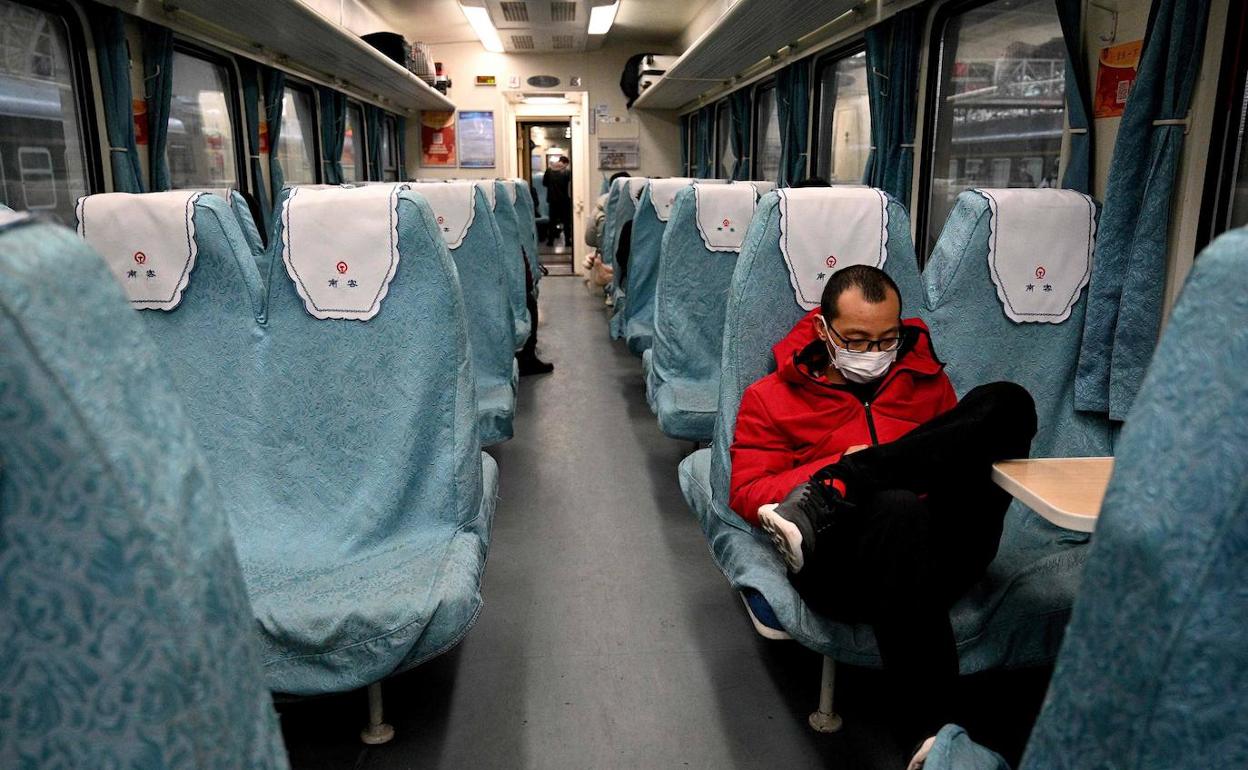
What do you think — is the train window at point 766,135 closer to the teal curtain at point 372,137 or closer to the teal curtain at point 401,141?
the teal curtain at point 372,137

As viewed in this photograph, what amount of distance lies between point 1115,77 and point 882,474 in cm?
202

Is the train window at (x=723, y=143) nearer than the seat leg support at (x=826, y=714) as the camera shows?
No

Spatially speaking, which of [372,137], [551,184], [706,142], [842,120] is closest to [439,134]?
[372,137]

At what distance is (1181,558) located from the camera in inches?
24.9

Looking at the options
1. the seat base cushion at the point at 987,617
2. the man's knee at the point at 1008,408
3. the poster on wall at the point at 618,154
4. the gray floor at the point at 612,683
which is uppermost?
the poster on wall at the point at 618,154

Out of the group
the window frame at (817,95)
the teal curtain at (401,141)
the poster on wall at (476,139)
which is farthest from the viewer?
the poster on wall at (476,139)

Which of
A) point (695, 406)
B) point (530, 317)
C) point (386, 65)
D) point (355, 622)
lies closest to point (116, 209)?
point (355, 622)

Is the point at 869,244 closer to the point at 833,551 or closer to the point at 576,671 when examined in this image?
the point at 833,551

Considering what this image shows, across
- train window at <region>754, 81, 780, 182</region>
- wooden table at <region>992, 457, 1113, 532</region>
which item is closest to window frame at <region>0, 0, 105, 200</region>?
wooden table at <region>992, 457, 1113, 532</region>

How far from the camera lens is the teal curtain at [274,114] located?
A: 6.70 metres

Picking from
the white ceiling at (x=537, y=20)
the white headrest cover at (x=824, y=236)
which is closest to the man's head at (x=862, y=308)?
the white headrest cover at (x=824, y=236)

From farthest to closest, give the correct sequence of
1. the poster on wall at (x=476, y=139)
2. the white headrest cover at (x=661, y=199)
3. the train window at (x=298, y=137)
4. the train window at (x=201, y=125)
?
the poster on wall at (x=476, y=139), the train window at (x=298, y=137), the train window at (x=201, y=125), the white headrest cover at (x=661, y=199)

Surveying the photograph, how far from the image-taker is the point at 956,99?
443 centimetres

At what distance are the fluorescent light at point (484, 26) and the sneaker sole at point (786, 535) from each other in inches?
317
